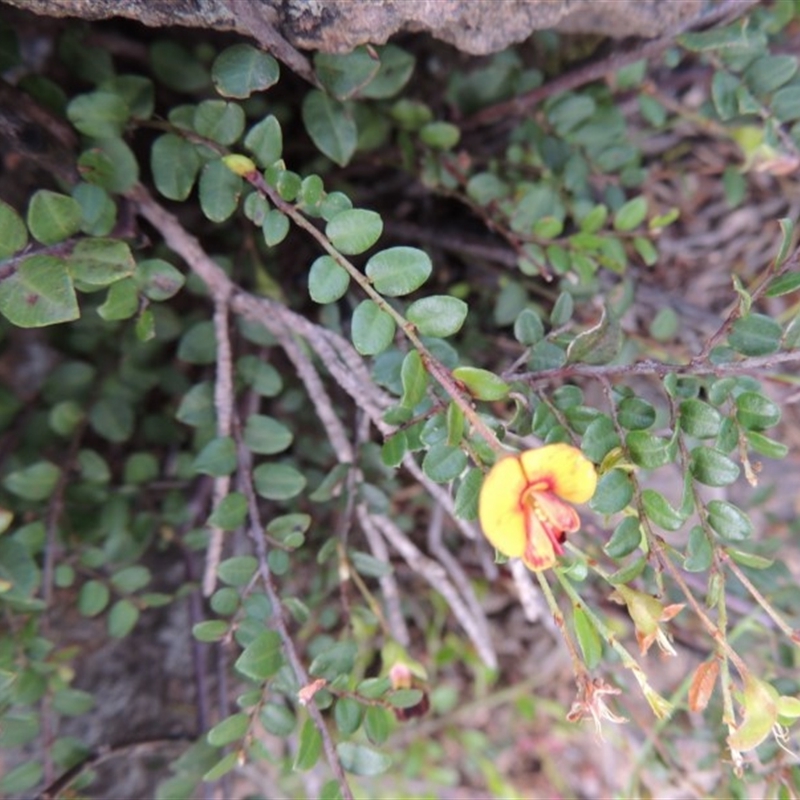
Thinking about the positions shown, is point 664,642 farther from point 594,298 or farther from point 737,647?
point 594,298

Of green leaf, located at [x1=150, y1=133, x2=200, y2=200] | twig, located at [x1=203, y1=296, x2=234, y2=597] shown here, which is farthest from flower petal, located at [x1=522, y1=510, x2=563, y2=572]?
green leaf, located at [x1=150, y1=133, x2=200, y2=200]

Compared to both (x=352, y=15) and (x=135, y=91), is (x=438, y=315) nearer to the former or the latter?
(x=352, y=15)

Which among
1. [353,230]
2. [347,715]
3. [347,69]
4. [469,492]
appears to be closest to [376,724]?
[347,715]

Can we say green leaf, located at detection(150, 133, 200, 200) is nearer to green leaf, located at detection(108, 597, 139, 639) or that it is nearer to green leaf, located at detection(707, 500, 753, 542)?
green leaf, located at detection(108, 597, 139, 639)

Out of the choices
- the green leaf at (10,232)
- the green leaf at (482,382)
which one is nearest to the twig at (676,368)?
the green leaf at (482,382)

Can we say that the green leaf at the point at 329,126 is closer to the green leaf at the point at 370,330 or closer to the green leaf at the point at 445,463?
the green leaf at the point at 370,330
